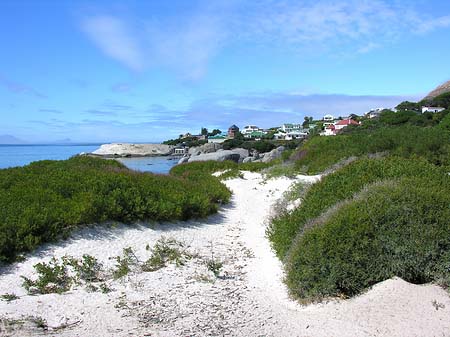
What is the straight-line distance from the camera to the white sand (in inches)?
214

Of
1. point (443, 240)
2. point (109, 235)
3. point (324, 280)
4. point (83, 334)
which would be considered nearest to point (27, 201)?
point (109, 235)

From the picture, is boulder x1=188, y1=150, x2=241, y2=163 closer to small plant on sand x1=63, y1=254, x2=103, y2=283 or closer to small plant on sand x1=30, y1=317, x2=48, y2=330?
small plant on sand x1=63, y1=254, x2=103, y2=283

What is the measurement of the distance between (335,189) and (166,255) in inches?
160

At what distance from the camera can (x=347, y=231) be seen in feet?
21.6

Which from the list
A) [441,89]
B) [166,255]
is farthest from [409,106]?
[166,255]

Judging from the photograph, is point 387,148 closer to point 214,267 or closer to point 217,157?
point 217,157

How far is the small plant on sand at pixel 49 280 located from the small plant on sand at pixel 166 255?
56.0 inches

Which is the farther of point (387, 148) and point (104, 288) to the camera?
point (387, 148)

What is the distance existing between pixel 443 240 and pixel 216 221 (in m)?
7.25

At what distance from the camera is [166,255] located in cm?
909

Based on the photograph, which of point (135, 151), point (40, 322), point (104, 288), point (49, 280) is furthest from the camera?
point (135, 151)

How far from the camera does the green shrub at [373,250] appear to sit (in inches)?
242

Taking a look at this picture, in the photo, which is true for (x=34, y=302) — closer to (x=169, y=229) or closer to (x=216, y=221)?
(x=169, y=229)

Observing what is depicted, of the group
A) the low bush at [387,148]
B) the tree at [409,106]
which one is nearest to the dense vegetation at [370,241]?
the low bush at [387,148]
